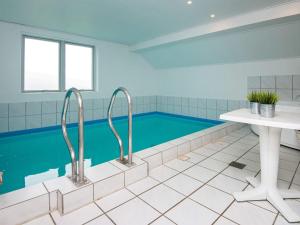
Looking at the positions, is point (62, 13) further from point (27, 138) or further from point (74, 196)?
point (74, 196)

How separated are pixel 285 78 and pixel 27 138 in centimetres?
495

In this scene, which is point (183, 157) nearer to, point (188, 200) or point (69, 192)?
point (188, 200)

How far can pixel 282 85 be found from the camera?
3.64 m

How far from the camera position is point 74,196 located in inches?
52.1

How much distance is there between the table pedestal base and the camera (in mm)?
1356

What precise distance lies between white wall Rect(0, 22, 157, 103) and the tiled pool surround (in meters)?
2.89

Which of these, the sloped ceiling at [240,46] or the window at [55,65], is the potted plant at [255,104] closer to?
the sloped ceiling at [240,46]

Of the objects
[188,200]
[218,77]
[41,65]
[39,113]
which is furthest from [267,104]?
[41,65]

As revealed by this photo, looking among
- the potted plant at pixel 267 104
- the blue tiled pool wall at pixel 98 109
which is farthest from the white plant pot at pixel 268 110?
the blue tiled pool wall at pixel 98 109

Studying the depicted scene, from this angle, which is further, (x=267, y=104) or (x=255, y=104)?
(x=255, y=104)

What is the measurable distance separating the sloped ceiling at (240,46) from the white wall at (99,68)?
750 mm

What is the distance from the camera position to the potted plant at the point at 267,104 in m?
1.34

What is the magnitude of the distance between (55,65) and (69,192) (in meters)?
3.55

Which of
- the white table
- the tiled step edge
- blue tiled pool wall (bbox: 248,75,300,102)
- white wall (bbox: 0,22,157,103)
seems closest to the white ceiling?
white wall (bbox: 0,22,157,103)
